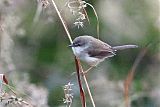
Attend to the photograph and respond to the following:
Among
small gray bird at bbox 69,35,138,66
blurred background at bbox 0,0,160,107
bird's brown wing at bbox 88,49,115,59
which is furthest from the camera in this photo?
blurred background at bbox 0,0,160,107

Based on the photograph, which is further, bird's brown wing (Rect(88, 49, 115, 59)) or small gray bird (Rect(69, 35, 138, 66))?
Result: bird's brown wing (Rect(88, 49, 115, 59))

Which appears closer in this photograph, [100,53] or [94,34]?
[100,53]

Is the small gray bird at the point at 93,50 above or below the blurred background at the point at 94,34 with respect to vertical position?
above

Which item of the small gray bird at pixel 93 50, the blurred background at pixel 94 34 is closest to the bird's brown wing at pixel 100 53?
the small gray bird at pixel 93 50

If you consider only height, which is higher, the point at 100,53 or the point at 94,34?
the point at 100,53

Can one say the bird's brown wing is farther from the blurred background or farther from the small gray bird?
the blurred background

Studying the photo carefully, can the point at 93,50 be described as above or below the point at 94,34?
above

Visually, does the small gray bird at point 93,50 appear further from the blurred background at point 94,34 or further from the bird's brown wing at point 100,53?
the blurred background at point 94,34

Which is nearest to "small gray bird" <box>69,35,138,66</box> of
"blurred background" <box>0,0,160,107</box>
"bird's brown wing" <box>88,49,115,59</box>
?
"bird's brown wing" <box>88,49,115,59</box>

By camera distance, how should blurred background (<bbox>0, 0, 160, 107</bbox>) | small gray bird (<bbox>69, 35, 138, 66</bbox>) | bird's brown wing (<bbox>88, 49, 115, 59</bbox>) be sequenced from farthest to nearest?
blurred background (<bbox>0, 0, 160, 107</bbox>) → bird's brown wing (<bbox>88, 49, 115, 59</bbox>) → small gray bird (<bbox>69, 35, 138, 66</bbox>)

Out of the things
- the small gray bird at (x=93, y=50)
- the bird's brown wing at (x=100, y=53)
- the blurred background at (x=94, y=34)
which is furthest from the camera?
the blurred background at (x=94, y=34)

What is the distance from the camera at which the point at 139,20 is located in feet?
15.6

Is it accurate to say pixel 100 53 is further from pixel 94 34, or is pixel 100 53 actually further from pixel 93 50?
pixel 94 34

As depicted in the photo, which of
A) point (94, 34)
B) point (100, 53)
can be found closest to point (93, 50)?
point (100, 53)
